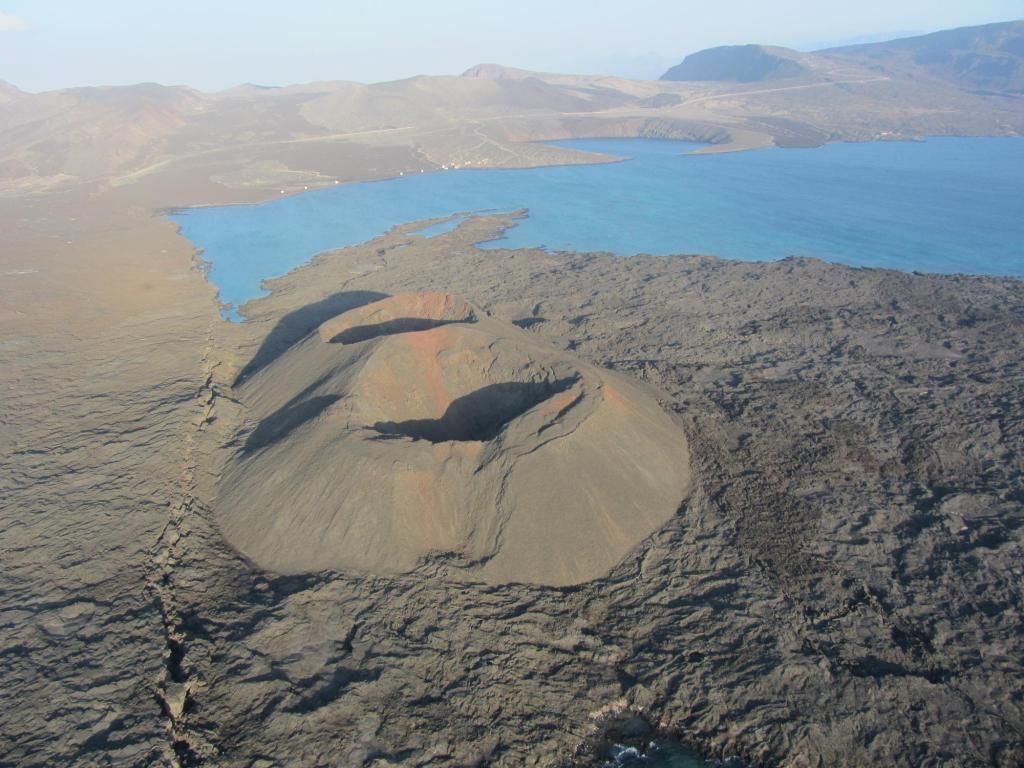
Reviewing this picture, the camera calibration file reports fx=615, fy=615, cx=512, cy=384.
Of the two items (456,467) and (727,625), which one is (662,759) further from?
(456,467)

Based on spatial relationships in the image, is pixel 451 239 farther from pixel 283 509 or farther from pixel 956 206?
pixel 956 206

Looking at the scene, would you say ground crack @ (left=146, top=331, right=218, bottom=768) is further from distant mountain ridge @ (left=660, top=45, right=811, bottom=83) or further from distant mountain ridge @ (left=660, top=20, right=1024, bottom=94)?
distant mountain ridge @ (left=660, top=45, right=811, bottom=83)

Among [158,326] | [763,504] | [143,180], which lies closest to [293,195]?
[143,180]

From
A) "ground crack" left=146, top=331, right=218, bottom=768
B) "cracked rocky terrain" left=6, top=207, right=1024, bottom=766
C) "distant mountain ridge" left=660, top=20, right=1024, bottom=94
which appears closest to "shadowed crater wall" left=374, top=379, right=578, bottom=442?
"cracked rocky terrain" left=6, top=207, right=1024, bottom=766

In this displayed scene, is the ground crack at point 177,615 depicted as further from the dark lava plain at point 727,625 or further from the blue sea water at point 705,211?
the blue sea water at point 705,211

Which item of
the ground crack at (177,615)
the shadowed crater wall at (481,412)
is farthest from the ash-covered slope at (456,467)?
the ground crack at (177,615)

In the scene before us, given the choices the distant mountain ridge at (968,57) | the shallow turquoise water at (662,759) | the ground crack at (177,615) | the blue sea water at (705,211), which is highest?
the distant mountain ridge at (968,57)
